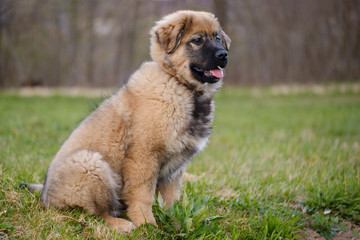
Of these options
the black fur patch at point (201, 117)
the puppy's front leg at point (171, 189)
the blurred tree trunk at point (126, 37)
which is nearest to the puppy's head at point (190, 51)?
the black fur patch at point (201, 117)

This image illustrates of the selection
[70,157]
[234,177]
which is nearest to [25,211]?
[70,157]

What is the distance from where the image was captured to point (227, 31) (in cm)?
1616

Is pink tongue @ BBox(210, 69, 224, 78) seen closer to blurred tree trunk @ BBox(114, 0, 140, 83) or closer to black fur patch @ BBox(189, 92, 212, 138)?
black fur patch @ BBox(189, 92, 212, 138)

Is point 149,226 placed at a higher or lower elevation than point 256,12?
lower

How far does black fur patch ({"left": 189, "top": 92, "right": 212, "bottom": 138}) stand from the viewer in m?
3.19

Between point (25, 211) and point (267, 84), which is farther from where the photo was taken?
point (267, 84)

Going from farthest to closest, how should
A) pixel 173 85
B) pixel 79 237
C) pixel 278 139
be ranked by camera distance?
pixel 278 139
pixel 173 85
pixel 79 237

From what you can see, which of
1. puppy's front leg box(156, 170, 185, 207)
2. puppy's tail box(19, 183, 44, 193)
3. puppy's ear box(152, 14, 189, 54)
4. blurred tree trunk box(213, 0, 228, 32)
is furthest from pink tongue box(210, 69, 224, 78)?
blurred tree trunk box(213, 0, 228, 32)

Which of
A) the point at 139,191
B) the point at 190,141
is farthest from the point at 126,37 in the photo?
the point at 139,191

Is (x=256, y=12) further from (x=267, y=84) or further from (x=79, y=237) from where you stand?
(x=79, y=237)

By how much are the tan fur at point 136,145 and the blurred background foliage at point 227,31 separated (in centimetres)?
1305

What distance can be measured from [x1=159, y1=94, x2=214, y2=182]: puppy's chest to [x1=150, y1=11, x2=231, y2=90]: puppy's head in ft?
0.78

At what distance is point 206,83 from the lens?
3.53 meters

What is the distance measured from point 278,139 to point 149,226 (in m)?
4.56
